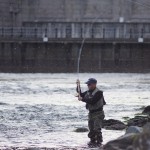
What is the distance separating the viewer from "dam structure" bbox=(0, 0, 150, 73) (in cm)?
6450

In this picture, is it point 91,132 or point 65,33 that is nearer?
point 91,132

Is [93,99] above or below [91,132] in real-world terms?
above

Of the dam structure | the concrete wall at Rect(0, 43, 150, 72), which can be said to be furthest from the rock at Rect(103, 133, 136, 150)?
the concrete wall at Rect(0, 43, 150, 72)

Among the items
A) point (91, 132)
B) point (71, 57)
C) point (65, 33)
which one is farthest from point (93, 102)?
point (65, 33)

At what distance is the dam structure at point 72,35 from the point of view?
64.5 meters

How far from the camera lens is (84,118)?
22.6m

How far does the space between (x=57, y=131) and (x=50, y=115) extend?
5.25 meters

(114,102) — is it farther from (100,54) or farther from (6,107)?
(100,54)

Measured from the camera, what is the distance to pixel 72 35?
67750mm

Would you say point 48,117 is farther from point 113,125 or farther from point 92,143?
point 92,143

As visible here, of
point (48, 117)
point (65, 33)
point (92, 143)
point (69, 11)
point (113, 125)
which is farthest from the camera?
point (69, 11)

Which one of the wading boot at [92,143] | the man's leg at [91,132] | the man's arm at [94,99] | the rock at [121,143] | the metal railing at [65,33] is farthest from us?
the metal railing at [65,33]

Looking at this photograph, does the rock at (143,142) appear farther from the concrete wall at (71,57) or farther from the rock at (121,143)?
the concrete wall at (71,57)

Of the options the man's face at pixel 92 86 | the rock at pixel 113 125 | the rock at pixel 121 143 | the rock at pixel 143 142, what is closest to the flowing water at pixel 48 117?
the rock at pixel 113 125
